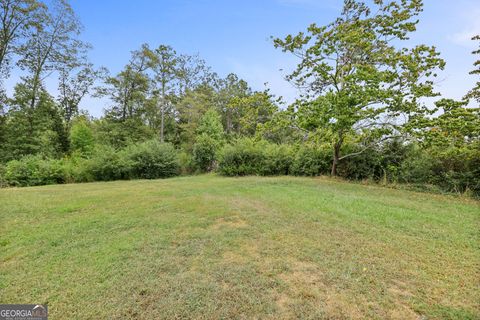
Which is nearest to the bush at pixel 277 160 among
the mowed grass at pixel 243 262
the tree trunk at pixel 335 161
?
the tree trunk at pixel 335 161

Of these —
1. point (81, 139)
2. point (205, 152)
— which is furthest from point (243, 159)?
point (81, 139)

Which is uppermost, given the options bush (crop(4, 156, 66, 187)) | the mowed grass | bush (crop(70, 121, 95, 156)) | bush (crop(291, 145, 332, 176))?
bush (crop(70, 121, 95, 156))

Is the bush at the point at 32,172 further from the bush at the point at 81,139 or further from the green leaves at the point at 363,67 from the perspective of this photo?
the green leaves at the point at 363,67

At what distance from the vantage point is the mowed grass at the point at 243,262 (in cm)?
197

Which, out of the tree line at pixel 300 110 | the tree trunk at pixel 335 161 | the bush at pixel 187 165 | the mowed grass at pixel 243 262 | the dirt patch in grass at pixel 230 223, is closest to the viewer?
the mowed grass at pixel 243 262

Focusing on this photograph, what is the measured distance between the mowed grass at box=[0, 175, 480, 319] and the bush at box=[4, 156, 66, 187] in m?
8.29

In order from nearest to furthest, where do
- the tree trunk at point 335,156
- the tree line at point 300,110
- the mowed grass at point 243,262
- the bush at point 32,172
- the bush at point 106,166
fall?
the mowed grass at point 243,262, the tree line at point 300,110, the tree trunk at point 335,156, the bush at point 32,172, the bush at point 106,166

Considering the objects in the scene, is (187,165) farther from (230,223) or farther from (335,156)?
→ (230,223)

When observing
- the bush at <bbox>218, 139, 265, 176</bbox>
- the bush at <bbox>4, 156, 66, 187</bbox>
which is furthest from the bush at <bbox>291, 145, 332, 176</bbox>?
the bush at <bbox>4, 156, 66, 187</bbox>

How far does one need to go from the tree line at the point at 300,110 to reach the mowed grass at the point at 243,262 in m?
4.11

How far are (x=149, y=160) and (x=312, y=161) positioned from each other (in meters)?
9.12

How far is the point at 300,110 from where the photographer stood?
930 cm

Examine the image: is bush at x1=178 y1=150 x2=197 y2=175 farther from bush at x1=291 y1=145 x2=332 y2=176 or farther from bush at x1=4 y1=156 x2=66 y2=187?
bush at x1=291 y1=145 x2=332 y2=176

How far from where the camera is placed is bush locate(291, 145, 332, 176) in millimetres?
10719
